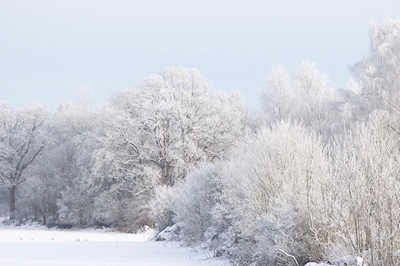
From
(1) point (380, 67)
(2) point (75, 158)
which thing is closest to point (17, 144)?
(2) point (75, 158)

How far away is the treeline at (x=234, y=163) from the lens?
862 centimetres

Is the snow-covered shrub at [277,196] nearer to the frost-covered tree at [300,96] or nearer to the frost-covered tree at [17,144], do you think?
the frost-covered tree at [300,96]

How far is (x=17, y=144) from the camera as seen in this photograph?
43.9 meters

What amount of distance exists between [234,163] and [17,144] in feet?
107

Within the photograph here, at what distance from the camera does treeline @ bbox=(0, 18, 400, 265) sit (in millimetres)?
8625

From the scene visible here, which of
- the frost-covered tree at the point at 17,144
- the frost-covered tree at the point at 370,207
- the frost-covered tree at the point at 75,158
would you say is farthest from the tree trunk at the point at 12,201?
the frost-covered tree at the point at 370,207

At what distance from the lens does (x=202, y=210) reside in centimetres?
1750

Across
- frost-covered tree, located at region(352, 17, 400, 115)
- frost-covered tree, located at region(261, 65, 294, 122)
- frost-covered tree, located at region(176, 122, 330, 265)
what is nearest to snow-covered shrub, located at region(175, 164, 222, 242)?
frost-covered tree, located at region(176, 122, 330, 265)

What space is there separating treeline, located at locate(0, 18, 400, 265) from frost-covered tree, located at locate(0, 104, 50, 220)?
4.3 inches

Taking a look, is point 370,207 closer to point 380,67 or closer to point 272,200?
point 272,200

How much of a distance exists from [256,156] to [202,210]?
455cm

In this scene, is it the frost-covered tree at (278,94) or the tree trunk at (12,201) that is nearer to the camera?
the frost-covered tree at (278,94)

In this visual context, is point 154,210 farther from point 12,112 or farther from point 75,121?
point 12,112

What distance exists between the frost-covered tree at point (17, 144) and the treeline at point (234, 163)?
110 millimetres
